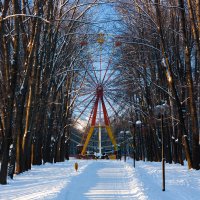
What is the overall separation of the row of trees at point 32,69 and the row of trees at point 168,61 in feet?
12.1

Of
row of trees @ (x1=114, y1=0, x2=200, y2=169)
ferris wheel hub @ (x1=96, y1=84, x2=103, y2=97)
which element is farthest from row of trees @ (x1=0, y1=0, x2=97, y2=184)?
ferris wheel hub @ (x1=96, y1=84, x2=103, y2=97)

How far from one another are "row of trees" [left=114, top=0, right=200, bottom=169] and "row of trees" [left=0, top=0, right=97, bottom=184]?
369 centimetres

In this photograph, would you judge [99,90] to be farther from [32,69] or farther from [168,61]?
[168,61]

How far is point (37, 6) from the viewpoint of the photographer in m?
18.5

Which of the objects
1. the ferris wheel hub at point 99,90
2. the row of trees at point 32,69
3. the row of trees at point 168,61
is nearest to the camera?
the row of trees at point 32,69

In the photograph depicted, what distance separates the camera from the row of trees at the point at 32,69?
16.7 meters

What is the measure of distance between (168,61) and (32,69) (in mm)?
7651

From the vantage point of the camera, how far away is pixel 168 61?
2266 cm

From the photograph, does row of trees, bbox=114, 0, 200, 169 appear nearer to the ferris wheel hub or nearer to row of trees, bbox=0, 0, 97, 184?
row of trees, bbox=0, 0, 97, 184

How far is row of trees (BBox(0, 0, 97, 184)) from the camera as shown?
54.9 ft

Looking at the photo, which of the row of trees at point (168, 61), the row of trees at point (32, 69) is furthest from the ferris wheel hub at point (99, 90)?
the row of trees at point (168, 61)

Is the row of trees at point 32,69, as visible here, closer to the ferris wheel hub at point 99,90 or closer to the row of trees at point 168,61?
the row of trees at point 168,61

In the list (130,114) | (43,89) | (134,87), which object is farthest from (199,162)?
(130,114)

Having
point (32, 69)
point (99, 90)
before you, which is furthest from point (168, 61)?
point (99, 90)
